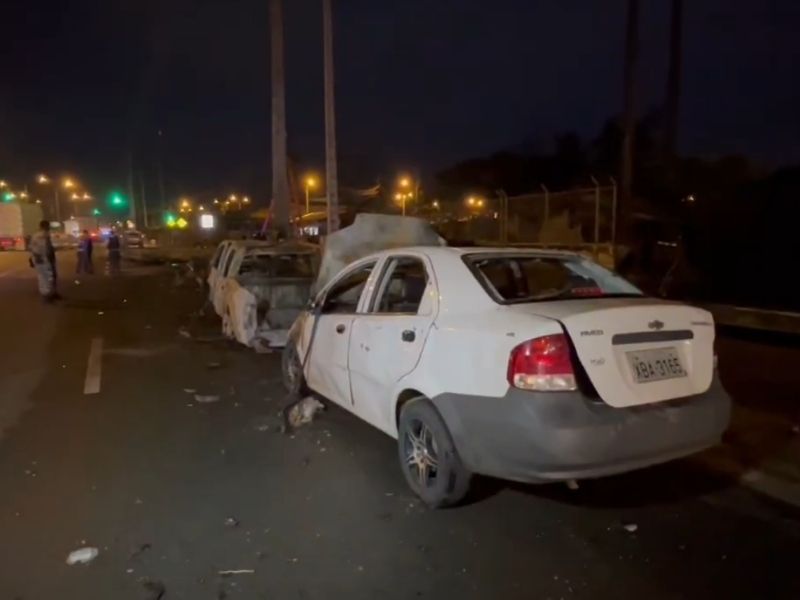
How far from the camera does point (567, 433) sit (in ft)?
11.8

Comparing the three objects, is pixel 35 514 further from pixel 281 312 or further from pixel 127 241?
pixel 127 241

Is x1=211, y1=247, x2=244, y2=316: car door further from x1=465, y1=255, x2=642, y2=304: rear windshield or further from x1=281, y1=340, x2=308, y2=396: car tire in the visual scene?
x1=465, y1=255, x2=642, y2=304: rear windshield

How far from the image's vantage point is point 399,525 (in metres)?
4.14

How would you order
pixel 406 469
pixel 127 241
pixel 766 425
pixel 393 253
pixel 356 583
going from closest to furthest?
pixel 356 583
pixel 406 469
pixel 393 253
pixel 766 425
pixel 127 241

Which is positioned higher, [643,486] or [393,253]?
[393,253]

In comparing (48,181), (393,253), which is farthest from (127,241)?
(393,253)

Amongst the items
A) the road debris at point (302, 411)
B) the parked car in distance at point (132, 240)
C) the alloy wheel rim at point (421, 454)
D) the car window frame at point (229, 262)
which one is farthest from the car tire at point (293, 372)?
the parked car in distance at point (132, 240)

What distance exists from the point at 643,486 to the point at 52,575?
12.1ft

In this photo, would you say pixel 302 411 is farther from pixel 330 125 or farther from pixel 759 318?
pixel 330 125

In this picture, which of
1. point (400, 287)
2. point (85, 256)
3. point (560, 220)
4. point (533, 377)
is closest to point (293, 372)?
point (400, 287)

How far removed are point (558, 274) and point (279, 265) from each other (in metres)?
6.84

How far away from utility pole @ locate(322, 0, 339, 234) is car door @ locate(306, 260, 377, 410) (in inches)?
340

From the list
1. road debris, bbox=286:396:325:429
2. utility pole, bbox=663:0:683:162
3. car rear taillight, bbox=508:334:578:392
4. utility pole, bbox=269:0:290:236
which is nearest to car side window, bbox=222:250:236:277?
road debris, bbox=286:396:325:429

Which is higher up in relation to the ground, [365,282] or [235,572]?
[365,282]
